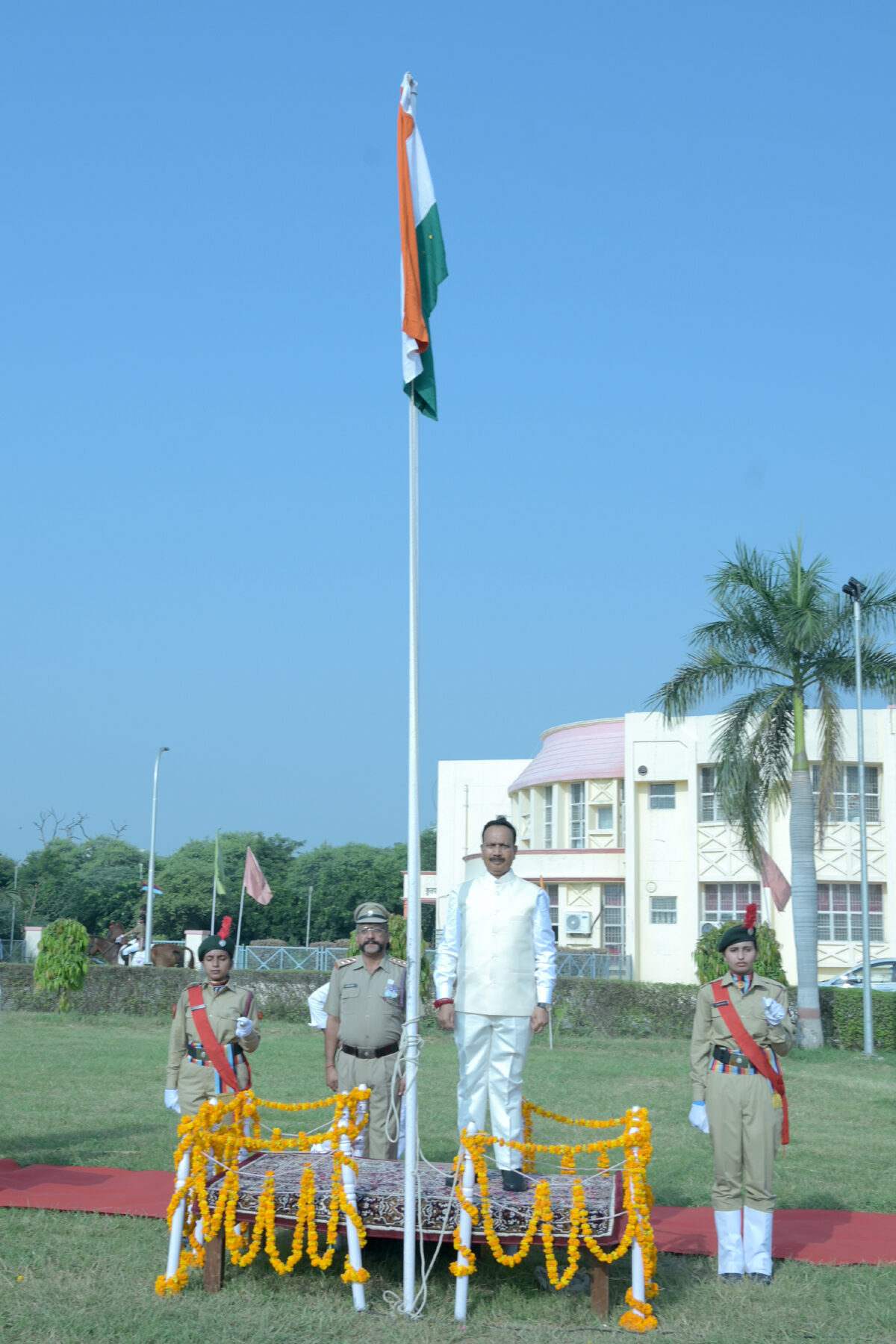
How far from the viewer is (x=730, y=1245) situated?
656cm

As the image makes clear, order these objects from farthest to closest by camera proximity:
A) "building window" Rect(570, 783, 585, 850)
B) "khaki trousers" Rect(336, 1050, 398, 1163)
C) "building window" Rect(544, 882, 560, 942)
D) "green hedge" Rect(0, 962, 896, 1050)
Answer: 1. "building window" Rect(570, 783, 585, 850)
2. "building window" Rect(544, 882, 560, 942)
3. "green hedge" Rect(0, 962, 896, 1050)
4. "khaki trousers" Rect(336, 1050, 398, 1163)

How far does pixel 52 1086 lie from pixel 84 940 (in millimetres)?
10337

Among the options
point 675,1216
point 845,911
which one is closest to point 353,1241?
point 675,1216

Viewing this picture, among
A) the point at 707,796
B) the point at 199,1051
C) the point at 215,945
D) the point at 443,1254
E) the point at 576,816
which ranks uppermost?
the point at 707,796

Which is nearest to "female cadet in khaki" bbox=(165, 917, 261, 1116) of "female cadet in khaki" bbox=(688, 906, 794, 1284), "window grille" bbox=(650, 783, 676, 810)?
"female cadet in khaki" bbox=(688, 906, 794, 1284)

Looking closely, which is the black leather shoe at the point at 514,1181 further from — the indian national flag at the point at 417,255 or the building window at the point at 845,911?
the building window at the point at 845,911

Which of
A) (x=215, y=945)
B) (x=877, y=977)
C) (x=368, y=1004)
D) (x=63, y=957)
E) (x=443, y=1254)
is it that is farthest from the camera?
(x=877, y=977)

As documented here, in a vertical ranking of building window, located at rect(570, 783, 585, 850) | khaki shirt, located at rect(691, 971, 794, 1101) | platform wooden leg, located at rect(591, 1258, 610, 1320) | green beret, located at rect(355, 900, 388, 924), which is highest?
building window, located at rect(570, 783, 585, 850)

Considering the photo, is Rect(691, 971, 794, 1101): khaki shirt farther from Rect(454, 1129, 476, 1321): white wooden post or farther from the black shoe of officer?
Rect(454, 1129, 476, 1321): white wooden post

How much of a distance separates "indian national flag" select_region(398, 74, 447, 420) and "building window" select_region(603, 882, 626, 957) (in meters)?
30.1

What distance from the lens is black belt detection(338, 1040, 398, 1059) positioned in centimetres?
749

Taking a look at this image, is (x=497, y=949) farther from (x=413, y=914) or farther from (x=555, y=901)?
(x=555, y=901)

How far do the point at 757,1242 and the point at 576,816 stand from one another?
31.1m

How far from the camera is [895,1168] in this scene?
402 inches
